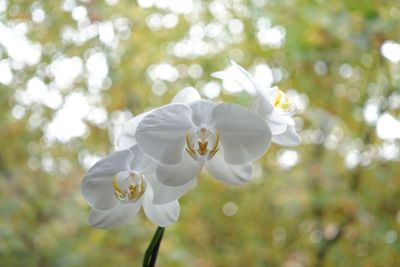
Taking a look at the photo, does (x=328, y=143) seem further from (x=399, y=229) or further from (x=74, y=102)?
(x=74, y=102)

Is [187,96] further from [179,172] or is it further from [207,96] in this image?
[207,96]

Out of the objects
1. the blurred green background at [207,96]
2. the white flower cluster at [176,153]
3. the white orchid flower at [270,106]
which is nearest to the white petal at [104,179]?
the white flower cluster at [176,153]

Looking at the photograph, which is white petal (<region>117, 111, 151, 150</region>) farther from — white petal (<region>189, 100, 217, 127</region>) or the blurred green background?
the blurred green background

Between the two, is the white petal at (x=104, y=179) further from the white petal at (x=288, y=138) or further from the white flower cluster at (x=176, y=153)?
the white petal at (x=288, y=138)

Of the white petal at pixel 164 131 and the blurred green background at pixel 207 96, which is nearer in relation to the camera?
the white petal at pixel 164 131

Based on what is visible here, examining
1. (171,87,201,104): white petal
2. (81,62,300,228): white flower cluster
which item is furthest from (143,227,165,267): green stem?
(171,87,201,104): white petal

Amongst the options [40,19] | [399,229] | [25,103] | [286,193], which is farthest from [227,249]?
[40,19]
